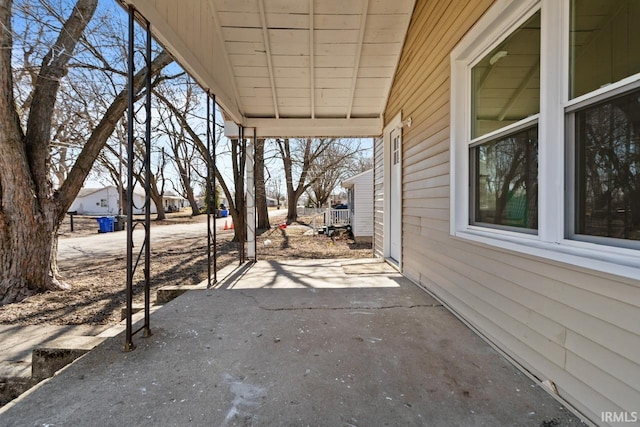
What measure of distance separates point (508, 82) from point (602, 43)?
720mm

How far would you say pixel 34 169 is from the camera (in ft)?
14.8

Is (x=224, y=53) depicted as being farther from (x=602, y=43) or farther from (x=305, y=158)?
(x=305, y=158)

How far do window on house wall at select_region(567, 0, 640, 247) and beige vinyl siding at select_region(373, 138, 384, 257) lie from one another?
13.9 feet

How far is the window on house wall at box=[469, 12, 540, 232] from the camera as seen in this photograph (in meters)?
1.90

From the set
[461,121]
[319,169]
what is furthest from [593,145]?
[319,169]

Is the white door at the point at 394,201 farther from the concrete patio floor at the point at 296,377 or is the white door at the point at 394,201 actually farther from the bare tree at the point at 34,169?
the bare tree at the point at 34,169

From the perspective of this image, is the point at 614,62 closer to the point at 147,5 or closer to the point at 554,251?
the point at 554,251

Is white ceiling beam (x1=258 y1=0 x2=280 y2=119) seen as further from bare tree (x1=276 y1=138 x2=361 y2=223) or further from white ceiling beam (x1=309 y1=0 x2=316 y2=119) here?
bare tree (x1=276 y1=138 x2=361 y2=223)

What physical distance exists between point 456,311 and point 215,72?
376 centimetres

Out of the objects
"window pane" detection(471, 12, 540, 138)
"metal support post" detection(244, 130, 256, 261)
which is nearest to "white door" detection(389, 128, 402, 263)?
"window pane" detection(471, 12, 540, 138)

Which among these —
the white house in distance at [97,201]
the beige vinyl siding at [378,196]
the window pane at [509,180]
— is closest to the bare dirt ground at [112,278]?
the beige vinyl siding at [378,196]

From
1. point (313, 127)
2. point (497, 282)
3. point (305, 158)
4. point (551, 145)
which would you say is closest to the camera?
point (551, 145)

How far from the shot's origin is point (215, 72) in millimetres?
3699

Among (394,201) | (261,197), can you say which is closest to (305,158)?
(261,197)
